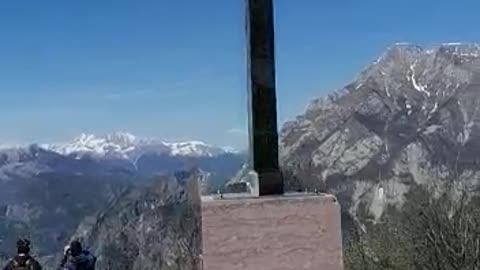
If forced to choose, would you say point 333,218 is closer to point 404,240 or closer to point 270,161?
point 270,161

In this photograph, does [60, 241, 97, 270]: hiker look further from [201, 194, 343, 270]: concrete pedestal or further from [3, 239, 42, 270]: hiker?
[201, 194, 343, 270]: concrete pedestal

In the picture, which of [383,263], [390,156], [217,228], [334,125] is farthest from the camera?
[334,125]

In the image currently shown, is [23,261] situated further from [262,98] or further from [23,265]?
[262,98]

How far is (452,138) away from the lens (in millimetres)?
106812

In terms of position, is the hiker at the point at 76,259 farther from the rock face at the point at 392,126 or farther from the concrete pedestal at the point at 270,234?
the rock face at the point at 392,126

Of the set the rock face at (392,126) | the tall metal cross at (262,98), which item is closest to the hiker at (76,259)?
the tall metal cross at (262,98)

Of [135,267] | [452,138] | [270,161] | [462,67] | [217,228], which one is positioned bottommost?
[135,267]

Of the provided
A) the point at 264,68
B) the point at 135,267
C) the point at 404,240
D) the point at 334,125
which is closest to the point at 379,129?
the point at 334,125

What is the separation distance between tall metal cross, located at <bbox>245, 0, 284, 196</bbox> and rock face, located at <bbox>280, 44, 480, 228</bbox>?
51659mm

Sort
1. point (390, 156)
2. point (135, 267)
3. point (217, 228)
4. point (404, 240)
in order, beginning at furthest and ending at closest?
1. point (390, 156)
2. point (135, 267)
3. point (404, 240)
4. point (217, 228)

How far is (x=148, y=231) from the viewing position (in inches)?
2279

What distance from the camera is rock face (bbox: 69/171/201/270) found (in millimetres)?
38625

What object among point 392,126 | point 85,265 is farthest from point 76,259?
point 392,126

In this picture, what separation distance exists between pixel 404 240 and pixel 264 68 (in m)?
Result: 22.0
